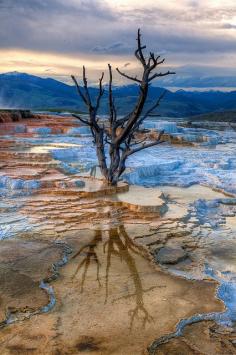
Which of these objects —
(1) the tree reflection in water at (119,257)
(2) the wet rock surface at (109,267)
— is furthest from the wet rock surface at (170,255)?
(1) the tree reflection in water at (119,257)

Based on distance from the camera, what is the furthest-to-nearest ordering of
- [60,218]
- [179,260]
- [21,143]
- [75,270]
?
[21,143] < [60,218] < [179,260] < [75,270]

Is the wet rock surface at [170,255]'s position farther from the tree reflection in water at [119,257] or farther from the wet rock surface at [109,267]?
the tree reflection in water at [119,257]

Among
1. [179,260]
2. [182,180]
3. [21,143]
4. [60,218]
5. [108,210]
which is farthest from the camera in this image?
[21,143]

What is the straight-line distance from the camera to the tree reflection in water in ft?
13.1

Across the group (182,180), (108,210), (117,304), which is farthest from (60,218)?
(182,180)

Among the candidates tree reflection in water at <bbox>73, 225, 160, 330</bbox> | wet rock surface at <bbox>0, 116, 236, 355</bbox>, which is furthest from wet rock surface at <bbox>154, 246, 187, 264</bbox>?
tree reflection in water at <bbox>73, 225, 160, 330</bbox>

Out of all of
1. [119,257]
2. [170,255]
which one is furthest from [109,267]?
[170,255]

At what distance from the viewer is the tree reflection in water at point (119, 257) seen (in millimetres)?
4004

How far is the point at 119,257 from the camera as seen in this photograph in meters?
5.31

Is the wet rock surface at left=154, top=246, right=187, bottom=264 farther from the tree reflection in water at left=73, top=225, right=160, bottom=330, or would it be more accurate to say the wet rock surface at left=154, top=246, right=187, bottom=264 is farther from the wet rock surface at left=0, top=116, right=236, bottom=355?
the tree reflection in water at left=73, top=225, right=160, bottom=330

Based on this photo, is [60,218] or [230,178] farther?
[230,178]

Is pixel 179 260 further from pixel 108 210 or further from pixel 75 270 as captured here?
pixel 108 210

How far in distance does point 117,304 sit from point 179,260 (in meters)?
1.42

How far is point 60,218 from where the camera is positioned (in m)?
6.74
